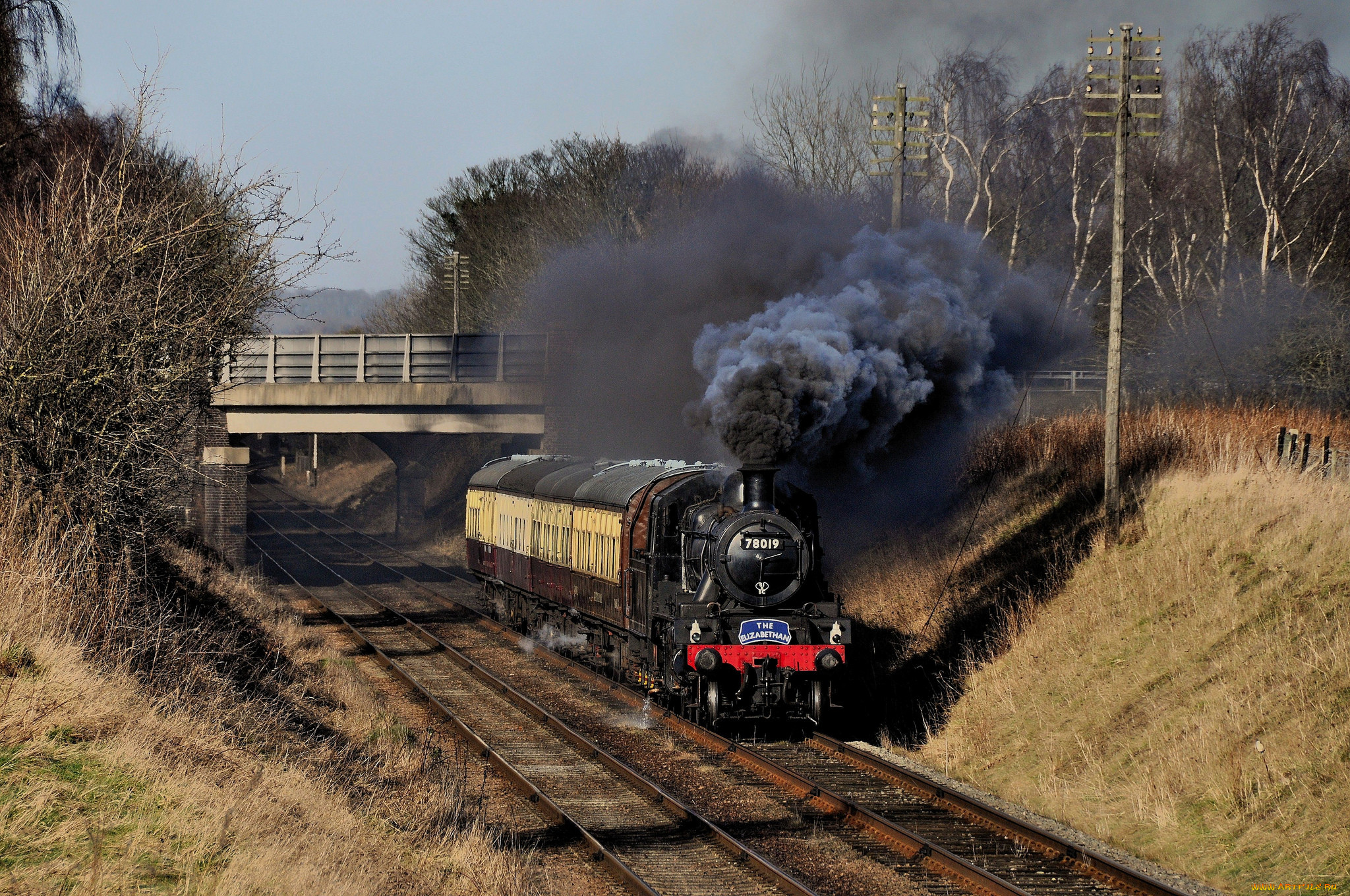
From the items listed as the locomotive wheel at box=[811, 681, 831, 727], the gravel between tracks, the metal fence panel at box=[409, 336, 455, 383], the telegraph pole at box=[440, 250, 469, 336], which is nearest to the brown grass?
the gravel between tracks

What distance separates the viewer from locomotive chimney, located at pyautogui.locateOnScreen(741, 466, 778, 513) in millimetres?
14492

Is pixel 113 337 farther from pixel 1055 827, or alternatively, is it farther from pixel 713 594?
pixel 1055 827

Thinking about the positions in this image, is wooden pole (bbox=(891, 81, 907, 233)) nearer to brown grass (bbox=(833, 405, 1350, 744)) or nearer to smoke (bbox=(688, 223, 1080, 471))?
smoke (bbox=(688, 223, 1080, 471))

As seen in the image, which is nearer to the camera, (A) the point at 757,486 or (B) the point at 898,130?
(A) the point at 757,486

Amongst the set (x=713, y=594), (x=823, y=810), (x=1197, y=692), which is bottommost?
(x=823, y=810)

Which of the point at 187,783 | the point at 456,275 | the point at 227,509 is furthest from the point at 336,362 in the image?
the point at 187,783

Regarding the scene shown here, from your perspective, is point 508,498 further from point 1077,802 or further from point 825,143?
point 825,143

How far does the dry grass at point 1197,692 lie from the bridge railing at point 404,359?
711 inches

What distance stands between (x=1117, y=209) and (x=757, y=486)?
346 inches

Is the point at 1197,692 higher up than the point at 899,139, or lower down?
lower down

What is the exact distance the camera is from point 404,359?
3275 centimetres

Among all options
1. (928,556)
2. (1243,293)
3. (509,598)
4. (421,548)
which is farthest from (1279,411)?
(421,548)

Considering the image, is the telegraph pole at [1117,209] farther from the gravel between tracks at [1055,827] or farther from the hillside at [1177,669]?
the gravel between tracks at [1055,827]

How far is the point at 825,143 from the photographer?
145 feet
